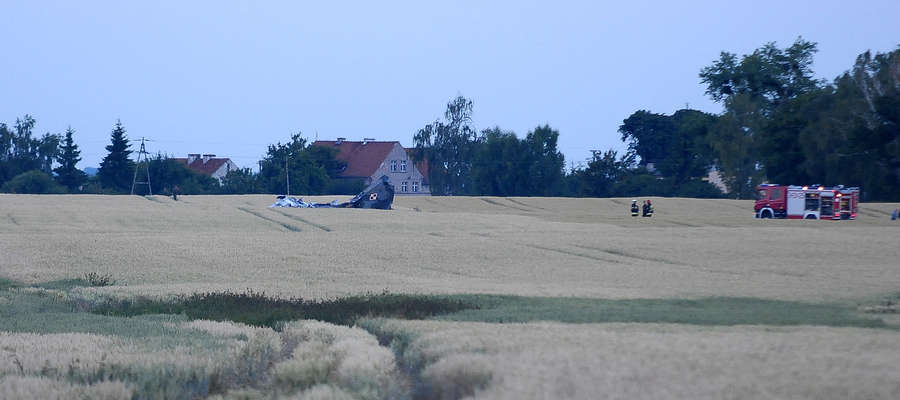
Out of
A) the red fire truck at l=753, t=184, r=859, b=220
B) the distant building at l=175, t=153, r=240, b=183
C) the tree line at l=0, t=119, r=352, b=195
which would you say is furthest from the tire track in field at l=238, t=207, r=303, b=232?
the distant building at l=175, t=153, r=240, b=183

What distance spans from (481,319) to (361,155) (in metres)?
123

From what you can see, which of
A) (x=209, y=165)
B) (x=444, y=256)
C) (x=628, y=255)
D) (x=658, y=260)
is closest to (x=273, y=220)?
(x=444, y=256)

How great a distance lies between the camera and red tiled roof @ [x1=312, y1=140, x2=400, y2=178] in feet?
441

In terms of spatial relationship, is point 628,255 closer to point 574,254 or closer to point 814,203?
point 574,254

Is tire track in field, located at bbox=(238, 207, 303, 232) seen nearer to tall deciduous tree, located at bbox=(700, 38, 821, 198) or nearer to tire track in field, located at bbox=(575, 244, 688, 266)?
tire track in field, located at bbox=(575, 244, 688, 266)

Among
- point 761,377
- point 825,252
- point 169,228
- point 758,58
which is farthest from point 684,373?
point 758,58

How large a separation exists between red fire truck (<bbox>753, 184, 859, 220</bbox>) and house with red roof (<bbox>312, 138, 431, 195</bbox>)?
74649mm

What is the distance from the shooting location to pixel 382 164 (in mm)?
133375

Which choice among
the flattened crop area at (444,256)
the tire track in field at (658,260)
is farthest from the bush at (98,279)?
the tire track in field at (658,260)

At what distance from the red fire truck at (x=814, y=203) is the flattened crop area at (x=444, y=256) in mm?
10408

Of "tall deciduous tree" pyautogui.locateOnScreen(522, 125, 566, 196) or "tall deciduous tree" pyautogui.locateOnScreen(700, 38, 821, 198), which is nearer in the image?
"tall deciduous tree" pyautogui.locateOnScreen(700, 38, 821, 198)

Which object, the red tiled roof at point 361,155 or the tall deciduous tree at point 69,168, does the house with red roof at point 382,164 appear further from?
the tall deciduous tree at point 69,168

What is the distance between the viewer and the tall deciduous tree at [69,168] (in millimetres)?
117500

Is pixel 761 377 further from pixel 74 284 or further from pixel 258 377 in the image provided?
pixel 74 284
